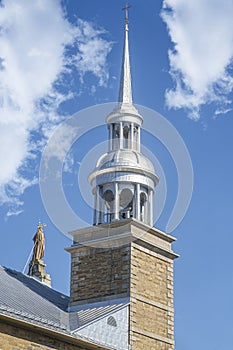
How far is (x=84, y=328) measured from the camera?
32219 millimetres

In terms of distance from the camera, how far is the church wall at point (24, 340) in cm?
2870

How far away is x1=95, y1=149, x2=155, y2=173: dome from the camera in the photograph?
39.5 metres

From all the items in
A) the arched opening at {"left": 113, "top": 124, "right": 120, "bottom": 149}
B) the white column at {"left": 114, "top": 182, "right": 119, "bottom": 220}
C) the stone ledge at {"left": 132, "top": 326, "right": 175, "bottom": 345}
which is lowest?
the stone ledge at {"left": 132, "top": 326, "right": 175, "bottom": 345}

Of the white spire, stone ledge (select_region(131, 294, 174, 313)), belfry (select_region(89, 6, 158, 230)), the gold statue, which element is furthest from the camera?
the gold statue

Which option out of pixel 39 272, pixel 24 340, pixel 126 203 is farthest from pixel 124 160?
pixel 24 340

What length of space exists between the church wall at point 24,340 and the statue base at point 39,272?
1511 cm

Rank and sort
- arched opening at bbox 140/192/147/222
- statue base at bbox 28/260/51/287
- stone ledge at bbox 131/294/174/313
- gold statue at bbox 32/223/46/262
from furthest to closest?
gold statue at bbox 32/223/46/262 → statue base at bbox 28/260/51/287 → arched opening at bbox 140/192/147/222 → stone ledge at bbox 131/294/174/313

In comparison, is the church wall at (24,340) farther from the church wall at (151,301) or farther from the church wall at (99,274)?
the church wall at (99,274)

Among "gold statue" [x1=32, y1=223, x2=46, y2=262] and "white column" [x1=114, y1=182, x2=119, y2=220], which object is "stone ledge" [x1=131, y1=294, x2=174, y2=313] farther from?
"gold statue" [x1=32, y1=223, x2=46, y2=262]

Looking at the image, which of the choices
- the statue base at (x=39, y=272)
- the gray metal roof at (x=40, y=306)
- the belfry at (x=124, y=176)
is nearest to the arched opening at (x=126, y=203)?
the belfry at (x=124, y=176)

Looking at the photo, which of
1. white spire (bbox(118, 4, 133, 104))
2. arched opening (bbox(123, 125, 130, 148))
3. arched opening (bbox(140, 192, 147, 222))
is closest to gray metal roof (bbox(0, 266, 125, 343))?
arched opening (bbox(140, 192, 147, 222))

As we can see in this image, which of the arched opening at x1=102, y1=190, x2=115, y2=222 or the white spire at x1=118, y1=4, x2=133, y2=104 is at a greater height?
the white spire at x1=118, y1=4, x2=133, y2=104

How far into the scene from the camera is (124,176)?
129 ft

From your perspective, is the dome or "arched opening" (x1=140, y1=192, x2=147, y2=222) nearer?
the dome
